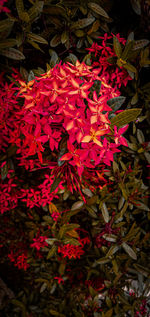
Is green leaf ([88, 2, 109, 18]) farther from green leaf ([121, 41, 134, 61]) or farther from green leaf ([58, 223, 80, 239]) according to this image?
green leaf ([58, 223, 80, 239])

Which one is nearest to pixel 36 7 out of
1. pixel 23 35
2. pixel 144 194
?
pixel 23 35

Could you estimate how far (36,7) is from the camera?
0.88m

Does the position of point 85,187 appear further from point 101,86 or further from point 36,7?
point 36,7

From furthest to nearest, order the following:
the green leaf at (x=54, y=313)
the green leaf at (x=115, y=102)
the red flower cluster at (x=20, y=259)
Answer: the red flower cluster at (x=20, y=259), the green leaf at (x=54, y=313), the green leaf at (x=115, y=102)

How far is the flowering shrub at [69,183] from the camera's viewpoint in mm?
639

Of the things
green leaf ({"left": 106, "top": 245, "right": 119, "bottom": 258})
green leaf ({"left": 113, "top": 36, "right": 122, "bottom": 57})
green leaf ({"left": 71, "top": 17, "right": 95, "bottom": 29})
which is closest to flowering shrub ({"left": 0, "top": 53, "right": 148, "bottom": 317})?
green leaf ({"left": 106, "top": 245, "right": 119, "bottom": 258})

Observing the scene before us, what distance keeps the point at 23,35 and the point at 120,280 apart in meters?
1.44

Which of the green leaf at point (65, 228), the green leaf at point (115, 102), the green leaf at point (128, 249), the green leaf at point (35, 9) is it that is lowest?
the green leaf at point (128, 249)

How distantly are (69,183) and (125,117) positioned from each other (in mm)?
423

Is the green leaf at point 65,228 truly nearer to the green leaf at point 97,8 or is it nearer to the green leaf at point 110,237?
the green leaf at point 110,237

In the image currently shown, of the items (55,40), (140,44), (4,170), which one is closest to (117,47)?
(140,44)

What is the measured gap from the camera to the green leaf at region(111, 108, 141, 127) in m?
0.69

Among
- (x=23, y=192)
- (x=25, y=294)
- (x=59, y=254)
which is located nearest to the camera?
(x=23, y=192)

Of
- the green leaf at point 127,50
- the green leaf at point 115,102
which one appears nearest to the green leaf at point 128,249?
the green leaf at point 115,102
